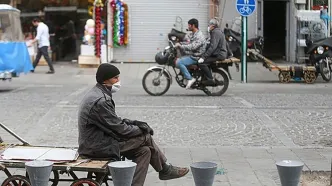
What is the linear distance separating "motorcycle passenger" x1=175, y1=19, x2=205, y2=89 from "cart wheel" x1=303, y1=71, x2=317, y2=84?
4.50m

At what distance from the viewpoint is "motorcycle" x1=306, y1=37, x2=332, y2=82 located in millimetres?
16953

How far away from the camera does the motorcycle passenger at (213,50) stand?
1359 cm

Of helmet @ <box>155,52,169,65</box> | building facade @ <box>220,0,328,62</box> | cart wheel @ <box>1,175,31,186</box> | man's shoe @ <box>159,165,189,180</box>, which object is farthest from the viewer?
building facade @ <box>220,0,328,62</box>

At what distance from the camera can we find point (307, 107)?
40.7 ft

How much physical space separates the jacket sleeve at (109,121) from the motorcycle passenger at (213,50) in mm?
7792

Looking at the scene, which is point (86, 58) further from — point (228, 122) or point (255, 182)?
point (255, 182)

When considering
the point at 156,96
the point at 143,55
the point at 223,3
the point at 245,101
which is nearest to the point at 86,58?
the point at 143,55

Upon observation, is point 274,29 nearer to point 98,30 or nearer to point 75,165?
point 98,30

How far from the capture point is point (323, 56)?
16953 millimetres

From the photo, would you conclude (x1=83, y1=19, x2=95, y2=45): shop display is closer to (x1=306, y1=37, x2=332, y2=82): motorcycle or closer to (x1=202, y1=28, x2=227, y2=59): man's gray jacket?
(x1=306, y1=37, x2=332, y2=82): motorcycle

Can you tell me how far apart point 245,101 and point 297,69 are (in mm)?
4209

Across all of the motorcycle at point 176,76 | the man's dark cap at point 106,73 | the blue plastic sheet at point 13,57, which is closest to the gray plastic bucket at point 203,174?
the man's dark cap at point 106,73

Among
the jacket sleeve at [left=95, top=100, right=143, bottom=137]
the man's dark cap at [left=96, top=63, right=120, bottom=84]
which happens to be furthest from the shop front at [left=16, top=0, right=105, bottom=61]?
the jacket sleeve at [left=95, top=100, right=143, bottom=137]

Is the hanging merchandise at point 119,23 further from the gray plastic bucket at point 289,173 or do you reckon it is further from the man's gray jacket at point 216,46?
the gray plastic bucket at point 289,173
